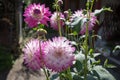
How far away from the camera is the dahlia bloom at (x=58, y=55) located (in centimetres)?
117

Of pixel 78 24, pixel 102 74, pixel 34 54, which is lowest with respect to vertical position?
pixel 102 74

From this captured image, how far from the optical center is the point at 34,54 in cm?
127

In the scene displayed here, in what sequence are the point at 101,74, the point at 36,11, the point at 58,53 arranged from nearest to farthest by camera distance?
the point at 58,53 → the point at 36,11 → the point at 101,74

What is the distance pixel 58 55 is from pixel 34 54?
0.13m

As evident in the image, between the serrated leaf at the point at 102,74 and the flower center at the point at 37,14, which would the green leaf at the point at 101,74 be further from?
the flower center at the point at 37,14

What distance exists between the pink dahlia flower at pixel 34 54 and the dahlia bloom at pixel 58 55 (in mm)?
50

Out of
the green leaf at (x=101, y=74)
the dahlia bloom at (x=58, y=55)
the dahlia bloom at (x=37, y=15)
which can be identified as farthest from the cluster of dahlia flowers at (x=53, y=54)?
the green leaf at (x=101, y=74)

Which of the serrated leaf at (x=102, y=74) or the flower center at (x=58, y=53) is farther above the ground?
the flower center at (x=58, y=53)

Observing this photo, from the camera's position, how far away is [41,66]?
1.28 metres

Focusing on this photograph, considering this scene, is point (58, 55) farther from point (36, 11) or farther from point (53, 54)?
point (36, 11)

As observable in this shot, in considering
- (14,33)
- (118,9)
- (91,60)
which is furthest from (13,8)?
(91,60)

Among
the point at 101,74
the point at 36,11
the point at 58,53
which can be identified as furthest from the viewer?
the point at 101,74

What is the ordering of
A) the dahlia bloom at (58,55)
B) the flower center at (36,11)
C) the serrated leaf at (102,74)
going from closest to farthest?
the dahlia bloom at (58,55), the flower center at (36,11), the serrated leaf at (102,74)

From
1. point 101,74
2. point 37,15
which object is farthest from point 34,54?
point 101,74
